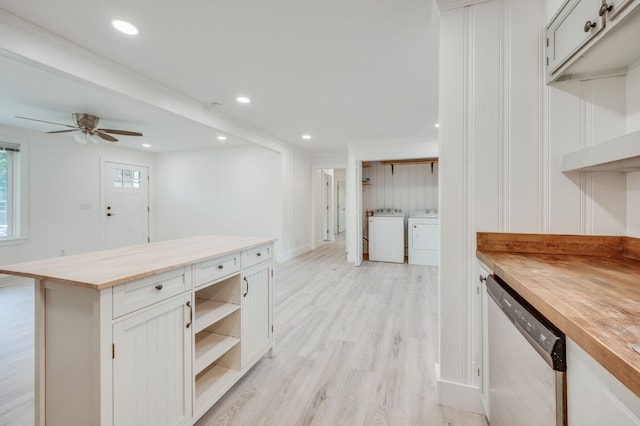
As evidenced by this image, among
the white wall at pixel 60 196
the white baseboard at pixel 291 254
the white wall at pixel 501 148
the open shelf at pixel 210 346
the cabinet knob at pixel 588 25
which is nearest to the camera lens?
the cabinet knob at pixel 588 25

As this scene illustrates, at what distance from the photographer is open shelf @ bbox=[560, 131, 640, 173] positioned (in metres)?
0.96

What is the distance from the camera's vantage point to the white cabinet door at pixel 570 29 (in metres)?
1.10

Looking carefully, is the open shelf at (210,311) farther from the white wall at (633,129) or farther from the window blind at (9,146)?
the window blind at (9,146)

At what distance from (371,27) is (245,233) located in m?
4.81

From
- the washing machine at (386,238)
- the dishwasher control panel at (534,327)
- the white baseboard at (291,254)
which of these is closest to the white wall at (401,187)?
the washing machine at (386,238)

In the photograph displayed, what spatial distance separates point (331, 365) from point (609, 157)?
1936 mm

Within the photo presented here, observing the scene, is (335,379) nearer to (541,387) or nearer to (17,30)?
(541,387)

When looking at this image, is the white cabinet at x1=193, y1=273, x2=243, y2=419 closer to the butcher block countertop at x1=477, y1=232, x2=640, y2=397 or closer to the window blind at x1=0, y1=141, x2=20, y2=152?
the butcher block countertop at x1=477, y1=232, x2=640, y2=397

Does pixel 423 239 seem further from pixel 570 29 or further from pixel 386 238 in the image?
pixel 570 29

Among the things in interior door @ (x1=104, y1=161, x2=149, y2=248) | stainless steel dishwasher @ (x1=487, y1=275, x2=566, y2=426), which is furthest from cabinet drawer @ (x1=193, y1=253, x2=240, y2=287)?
interior door @ (x1=104, y1=161, x2=149, y2=248)

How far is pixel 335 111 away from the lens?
3574 mm

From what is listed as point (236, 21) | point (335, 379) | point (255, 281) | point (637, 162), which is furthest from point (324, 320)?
point (236, 21)

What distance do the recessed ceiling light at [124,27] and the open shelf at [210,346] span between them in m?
2.14

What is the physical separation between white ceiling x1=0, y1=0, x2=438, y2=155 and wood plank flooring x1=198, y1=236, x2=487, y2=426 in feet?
7.80
